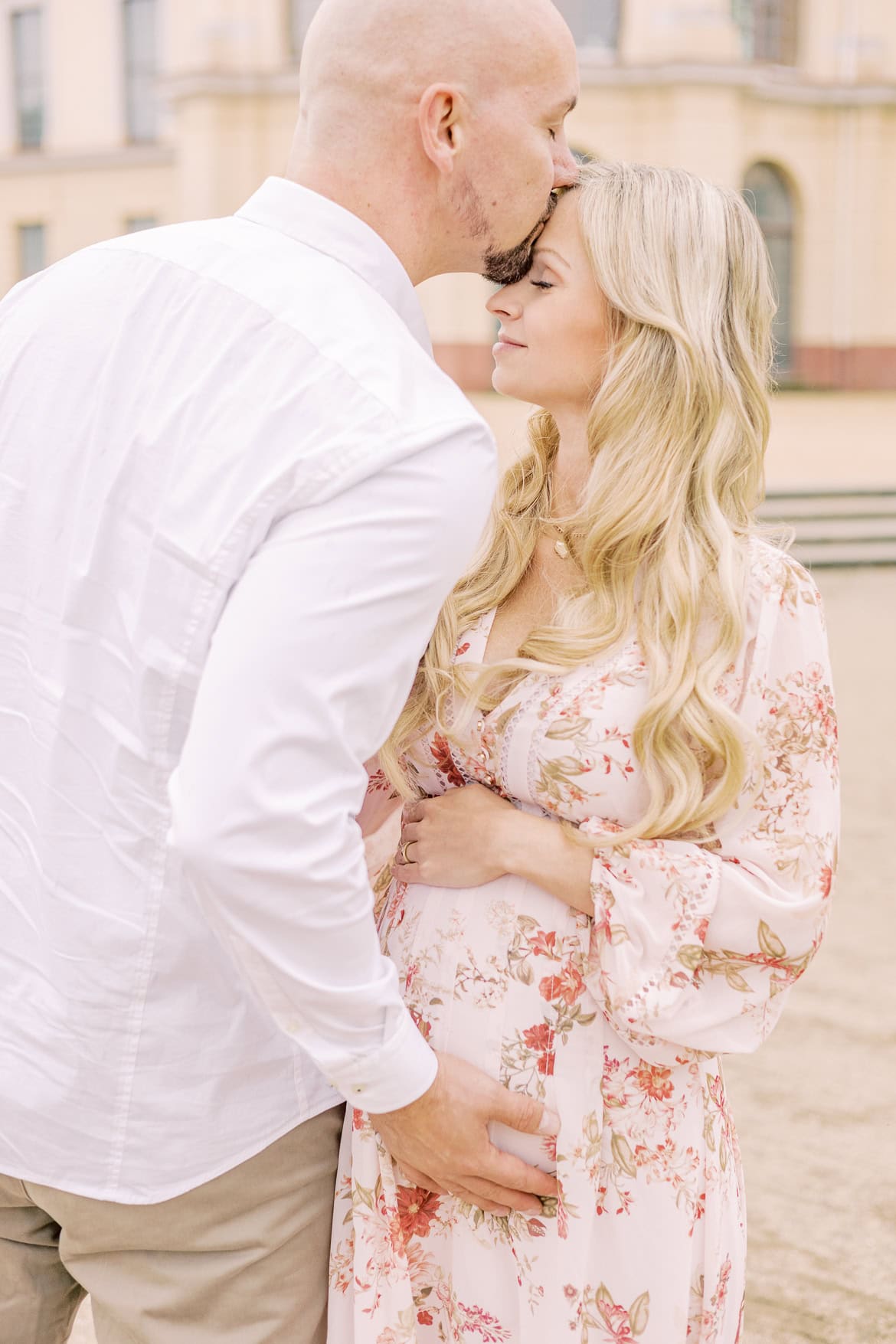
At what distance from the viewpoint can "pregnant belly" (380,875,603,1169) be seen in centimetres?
171

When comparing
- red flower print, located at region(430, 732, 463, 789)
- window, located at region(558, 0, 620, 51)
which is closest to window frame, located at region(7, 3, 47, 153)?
window, located at region(558, 0, 620, 51)

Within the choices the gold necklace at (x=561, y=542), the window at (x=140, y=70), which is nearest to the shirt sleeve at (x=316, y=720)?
the gold necklace at (x=561, y=542)

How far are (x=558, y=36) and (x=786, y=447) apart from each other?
1571 cm

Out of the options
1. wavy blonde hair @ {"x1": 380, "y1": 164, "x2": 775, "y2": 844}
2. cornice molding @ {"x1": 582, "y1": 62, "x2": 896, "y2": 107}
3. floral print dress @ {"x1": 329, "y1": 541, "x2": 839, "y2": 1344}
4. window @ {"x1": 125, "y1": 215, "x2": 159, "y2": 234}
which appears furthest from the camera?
window @ {"x1": 125, "y1": 215, "x2": 159, "y2": 234}

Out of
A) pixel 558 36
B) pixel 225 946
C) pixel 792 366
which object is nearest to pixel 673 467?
pixel 558 36

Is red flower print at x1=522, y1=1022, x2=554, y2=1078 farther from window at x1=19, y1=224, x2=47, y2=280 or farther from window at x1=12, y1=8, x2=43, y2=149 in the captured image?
window at x1=12, y1=8, x2=43, y2=149

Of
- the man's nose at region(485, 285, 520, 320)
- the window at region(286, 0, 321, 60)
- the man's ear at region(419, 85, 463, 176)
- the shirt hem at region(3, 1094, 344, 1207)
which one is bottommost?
the shirt hem at region(3, 1094, 344, 1207)

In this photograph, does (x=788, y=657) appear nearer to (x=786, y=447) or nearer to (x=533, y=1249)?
(x=533, y=1249)

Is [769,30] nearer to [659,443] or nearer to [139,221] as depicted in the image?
[139,221]

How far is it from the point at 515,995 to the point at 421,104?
38.8 inches

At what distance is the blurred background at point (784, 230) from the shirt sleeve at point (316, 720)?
1.53ft

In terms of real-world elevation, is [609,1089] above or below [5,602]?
below

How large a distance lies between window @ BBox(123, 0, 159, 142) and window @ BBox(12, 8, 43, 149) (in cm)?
218

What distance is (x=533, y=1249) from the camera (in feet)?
5.57
